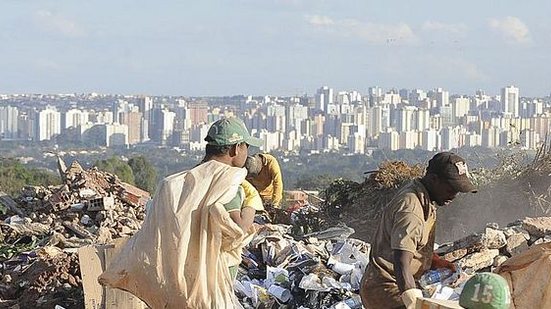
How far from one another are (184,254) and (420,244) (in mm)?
1136

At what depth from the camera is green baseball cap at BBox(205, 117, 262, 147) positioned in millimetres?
5051

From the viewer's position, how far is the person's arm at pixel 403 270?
468 cm

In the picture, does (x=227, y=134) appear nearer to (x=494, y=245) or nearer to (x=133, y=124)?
(x=494, y=245)

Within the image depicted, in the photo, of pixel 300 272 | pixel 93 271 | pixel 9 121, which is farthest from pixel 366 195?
pixel 9 121

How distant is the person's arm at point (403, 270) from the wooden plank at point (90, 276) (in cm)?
416

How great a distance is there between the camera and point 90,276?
27.9 feet

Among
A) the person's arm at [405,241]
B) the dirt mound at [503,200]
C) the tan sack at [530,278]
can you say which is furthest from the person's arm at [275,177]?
the tan sack at [530,278]

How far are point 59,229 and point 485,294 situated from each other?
1027 cm

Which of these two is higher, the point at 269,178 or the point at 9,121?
the point at 269,178

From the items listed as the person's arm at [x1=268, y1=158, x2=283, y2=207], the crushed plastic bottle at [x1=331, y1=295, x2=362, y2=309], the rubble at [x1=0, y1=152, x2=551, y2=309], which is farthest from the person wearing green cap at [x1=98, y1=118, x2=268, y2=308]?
the person's arm at [x1=268, y1=158, x2=283, y2=207]

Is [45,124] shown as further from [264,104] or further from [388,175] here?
[388,175]

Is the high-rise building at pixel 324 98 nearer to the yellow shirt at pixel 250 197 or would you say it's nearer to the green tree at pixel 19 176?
the green tree at pixel 19 176

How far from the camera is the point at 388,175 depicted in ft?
46.0

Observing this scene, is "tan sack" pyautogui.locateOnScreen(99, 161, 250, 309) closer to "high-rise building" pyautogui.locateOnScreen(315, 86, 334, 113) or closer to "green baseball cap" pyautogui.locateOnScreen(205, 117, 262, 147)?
"green baseball cap" pyautogui.locateOnScreen(205, 117, 262, 147)
